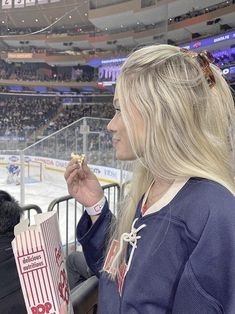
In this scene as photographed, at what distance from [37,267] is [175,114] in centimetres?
28

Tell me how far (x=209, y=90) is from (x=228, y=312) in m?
0.27

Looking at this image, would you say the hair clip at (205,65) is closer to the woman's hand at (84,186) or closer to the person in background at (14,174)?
the woman's hand at (84,186)

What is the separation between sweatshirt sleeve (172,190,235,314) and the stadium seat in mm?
409

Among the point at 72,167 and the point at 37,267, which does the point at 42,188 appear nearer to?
the point at 72,167

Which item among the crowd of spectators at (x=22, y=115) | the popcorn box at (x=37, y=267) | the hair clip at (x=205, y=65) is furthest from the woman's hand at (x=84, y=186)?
the crowd of spectators at (x=22, y=115)

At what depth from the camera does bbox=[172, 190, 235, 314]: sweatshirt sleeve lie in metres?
0.44

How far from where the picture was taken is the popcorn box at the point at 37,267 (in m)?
0.55

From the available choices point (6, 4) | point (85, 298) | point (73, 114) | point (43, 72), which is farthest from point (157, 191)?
point (73, 114)

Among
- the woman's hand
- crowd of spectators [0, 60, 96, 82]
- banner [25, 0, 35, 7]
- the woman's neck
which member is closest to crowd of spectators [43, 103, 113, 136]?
crowd of spectators [0, 60, 96, 82]

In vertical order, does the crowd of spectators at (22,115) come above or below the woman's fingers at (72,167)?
above

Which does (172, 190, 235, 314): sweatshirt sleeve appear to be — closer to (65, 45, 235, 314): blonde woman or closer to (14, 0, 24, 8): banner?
(65, 45, 235, 314): blonde woman

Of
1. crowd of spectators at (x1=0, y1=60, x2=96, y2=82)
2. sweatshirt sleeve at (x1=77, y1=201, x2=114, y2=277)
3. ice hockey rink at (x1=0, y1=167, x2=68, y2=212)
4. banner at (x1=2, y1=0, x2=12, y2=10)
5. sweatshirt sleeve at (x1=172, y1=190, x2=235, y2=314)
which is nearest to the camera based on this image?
sweatshirt sleeve at (x1=172, y1=190, x2=235, y2=314)

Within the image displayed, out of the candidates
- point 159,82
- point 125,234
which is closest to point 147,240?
point 125,234

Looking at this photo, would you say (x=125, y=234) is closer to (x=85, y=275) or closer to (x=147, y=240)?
(x=147, y=240)
